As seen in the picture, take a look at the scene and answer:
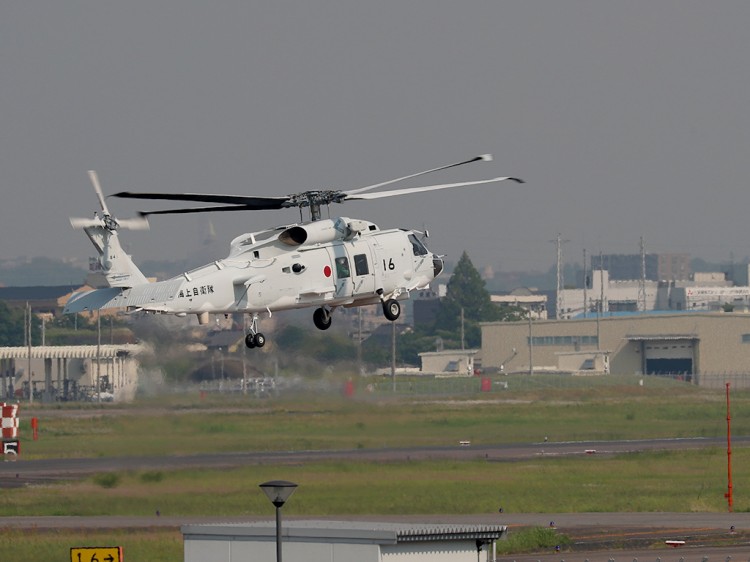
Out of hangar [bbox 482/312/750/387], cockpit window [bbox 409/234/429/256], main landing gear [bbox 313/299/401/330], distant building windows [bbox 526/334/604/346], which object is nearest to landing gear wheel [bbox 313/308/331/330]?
main landing gear [bbox 313/299/401/330]

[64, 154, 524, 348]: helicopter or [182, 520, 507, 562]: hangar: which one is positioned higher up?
[64, 154, 524, 348]: helicopter

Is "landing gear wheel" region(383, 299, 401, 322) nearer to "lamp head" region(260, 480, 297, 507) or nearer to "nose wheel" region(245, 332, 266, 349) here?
"nose wheel" region(245, 332, 266, 349)

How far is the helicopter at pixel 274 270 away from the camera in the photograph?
37.8 metres

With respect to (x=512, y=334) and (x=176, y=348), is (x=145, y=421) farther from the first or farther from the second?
(x=512, y=334)

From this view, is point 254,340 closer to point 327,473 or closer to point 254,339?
point 254,339

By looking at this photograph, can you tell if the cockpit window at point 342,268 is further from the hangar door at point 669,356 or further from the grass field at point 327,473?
the hangar door at point 669,356

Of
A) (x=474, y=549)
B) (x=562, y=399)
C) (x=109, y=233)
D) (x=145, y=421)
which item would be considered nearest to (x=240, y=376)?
(x=145, y=421)

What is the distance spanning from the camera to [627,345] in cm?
16188

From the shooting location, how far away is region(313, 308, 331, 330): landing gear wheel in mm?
41812

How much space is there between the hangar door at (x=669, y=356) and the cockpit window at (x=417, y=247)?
116 m

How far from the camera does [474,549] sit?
114 feet

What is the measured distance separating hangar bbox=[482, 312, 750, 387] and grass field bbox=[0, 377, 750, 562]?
2498 inches

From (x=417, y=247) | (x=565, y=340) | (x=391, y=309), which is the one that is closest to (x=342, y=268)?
(x=391, y=309)

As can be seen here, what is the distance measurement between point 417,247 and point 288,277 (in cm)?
571
